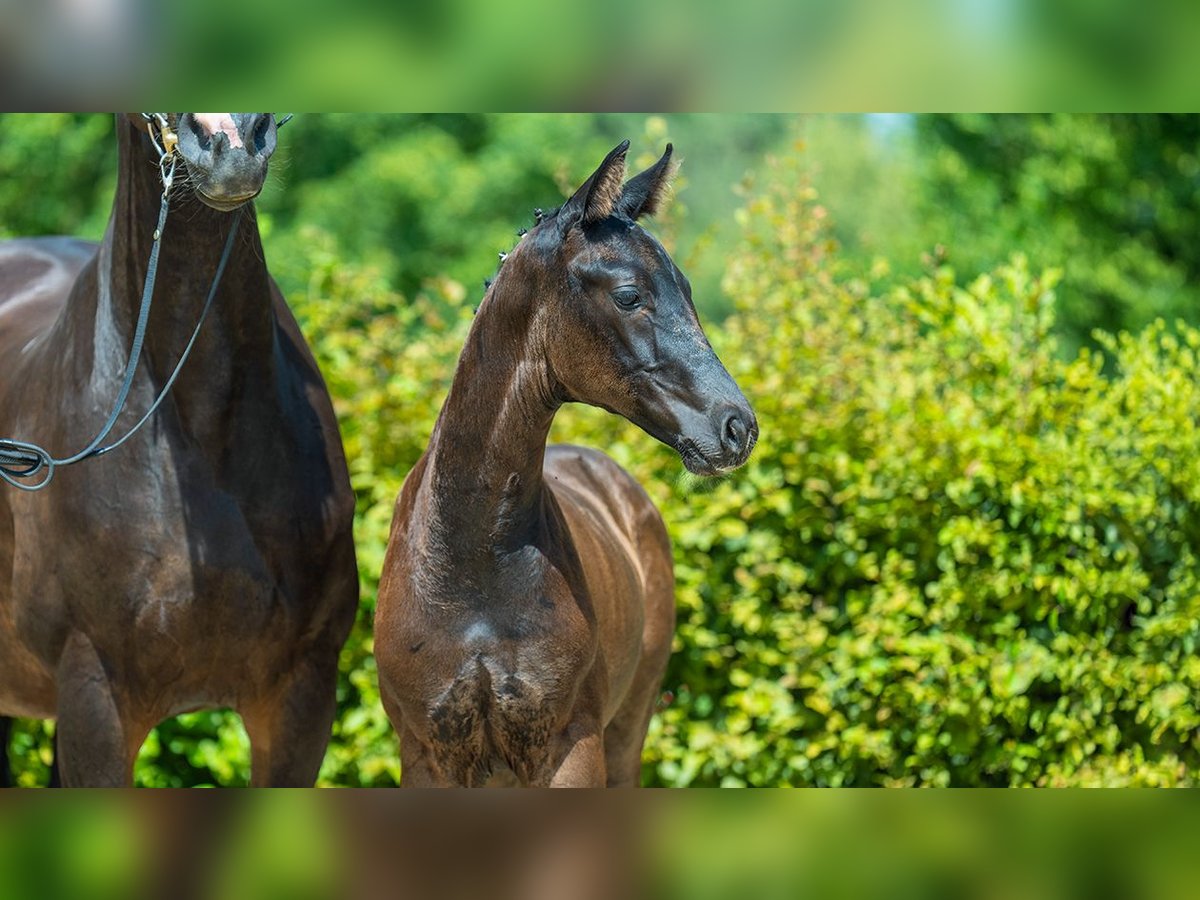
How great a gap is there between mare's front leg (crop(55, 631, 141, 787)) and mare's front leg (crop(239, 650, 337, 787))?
0.35 m

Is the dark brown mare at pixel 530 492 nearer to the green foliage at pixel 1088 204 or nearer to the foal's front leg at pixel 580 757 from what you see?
the foal's front leg at pixel 580 757

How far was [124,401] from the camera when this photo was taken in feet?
10.4

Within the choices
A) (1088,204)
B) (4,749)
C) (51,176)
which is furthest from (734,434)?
(51,176)

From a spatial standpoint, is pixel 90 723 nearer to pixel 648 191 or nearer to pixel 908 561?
pixel 648 191

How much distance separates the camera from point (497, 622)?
2947 mm

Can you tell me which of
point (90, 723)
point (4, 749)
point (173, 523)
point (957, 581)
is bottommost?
point (4, 749)

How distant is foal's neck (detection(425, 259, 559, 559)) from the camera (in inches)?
116

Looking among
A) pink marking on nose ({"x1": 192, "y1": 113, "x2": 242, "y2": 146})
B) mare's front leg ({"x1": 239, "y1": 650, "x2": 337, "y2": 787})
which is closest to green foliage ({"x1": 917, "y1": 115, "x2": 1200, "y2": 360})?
mare's front leg ({"x1": 239, "y1": 650, "x2": 337, "y2": 787})

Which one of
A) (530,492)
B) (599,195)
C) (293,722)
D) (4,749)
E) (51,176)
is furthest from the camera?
(51,176)

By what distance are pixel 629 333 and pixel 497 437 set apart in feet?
1.33

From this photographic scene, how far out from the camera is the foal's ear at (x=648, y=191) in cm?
292

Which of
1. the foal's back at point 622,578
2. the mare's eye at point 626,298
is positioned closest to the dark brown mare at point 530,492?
the mare's eye at point 626,298

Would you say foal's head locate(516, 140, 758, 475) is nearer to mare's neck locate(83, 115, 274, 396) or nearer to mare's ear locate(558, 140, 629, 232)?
mare's ear locate(558, 140, 629, 232)
